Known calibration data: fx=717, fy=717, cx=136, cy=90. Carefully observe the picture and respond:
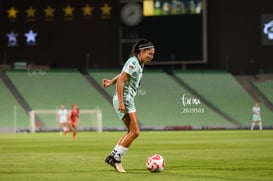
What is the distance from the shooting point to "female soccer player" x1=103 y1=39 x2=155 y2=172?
13391 mm

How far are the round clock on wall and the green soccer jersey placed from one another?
1498 inches

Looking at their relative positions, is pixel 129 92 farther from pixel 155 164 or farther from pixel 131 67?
pixel 155 164

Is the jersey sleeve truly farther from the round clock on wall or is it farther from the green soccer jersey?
the round clock on wall

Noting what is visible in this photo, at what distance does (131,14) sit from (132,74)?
38.4 m

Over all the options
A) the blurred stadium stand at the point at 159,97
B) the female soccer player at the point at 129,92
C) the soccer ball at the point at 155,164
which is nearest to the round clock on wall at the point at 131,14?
the blurred stadium stand at the point at 159,97

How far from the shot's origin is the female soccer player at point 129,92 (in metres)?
13.4

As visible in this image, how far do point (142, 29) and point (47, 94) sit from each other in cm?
921

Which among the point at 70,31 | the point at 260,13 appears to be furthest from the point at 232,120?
the point at 70,31

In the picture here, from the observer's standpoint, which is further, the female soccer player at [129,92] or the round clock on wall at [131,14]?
the round clock on wall at [131,14]

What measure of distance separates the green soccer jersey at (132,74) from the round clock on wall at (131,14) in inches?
1498

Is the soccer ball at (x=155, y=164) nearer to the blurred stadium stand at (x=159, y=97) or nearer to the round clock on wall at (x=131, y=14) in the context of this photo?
the blurred stadium stand at (x=159, y=97)

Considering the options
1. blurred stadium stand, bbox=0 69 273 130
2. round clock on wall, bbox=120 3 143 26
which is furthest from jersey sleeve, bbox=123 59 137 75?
round clock on wall, bbox=120 3 143 26

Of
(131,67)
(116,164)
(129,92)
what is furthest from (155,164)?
(131,67)

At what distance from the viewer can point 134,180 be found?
1179 cm
